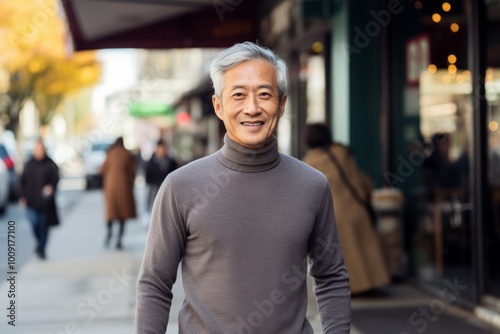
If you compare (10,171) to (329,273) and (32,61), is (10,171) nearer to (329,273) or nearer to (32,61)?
(32,61)

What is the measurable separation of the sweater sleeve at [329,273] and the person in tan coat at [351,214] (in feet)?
20.2

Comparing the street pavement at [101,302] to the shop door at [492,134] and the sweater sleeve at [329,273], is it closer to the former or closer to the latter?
the shop door at [492,134]

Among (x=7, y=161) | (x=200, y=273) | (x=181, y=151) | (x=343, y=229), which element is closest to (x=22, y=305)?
(x=343, y=229)

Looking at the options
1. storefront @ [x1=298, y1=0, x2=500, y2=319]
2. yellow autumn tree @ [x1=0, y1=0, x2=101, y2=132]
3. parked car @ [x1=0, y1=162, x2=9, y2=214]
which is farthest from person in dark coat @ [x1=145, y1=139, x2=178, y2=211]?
yellow autumn tree @ [x1=0, y1=0, x2=101, y2=132]

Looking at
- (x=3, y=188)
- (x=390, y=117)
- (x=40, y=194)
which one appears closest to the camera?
(x=390, y=117)

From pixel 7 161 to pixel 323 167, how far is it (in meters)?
15.3

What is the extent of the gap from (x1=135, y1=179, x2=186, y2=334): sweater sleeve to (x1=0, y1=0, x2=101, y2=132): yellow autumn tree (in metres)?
28.2

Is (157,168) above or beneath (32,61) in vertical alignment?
beneath

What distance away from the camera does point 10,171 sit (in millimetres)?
23750

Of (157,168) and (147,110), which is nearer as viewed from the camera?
(157,168)

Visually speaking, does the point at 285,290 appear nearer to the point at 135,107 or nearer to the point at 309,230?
the point at 309,230

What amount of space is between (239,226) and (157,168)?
15526mm

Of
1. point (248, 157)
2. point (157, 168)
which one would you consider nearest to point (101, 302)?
point (248, 157)

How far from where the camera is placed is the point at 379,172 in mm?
11086
